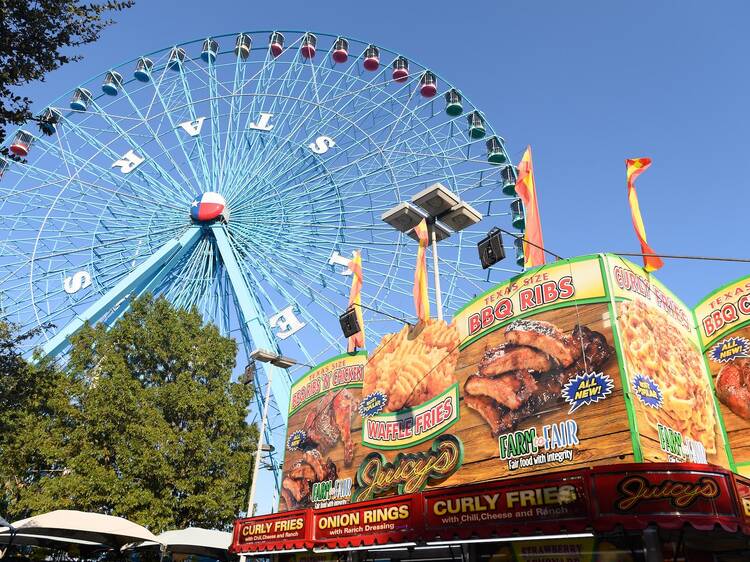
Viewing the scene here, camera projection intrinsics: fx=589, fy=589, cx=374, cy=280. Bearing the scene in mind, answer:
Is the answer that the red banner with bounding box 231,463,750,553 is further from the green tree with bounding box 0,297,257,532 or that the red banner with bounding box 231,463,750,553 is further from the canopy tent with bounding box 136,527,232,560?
the green tree with bounding box 0,297,257,532

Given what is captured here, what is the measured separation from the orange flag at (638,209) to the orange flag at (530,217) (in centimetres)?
195

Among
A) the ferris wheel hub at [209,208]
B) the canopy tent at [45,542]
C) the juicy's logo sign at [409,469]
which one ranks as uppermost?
the ferris wheel hub at [209,208]

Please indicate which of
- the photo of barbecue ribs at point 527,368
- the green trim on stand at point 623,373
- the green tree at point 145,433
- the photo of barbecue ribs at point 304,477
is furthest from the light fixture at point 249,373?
the green trim on stand at point 623,373

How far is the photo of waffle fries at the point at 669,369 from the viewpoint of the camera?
392 inches

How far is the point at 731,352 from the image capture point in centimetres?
1176

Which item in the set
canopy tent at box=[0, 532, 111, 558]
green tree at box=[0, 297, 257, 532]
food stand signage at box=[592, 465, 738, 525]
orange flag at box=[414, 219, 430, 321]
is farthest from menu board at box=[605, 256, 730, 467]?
green tree at box=[0, 297, 257, 532]

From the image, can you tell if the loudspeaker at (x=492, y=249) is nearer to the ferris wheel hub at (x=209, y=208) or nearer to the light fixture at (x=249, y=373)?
the light fixture at (x=249, y=373)

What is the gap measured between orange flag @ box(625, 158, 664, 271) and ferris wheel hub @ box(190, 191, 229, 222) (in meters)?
17.6

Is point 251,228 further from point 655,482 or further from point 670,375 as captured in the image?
point 655,482

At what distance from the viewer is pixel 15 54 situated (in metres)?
8.90

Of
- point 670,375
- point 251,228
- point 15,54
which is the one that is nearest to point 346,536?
point 670,375

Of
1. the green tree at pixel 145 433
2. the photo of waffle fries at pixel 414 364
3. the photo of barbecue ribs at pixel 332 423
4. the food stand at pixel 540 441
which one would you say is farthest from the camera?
the green tree at pixel 145 433

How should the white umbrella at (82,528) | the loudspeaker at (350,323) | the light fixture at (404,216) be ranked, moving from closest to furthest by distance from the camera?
the white umbrella at (82,528) → the light fixture at (404,216) → the loudspeaker at (350,323)

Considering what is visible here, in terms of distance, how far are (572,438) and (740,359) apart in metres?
4.48
